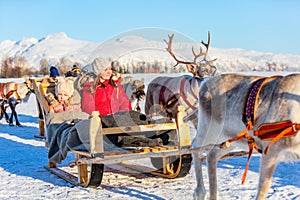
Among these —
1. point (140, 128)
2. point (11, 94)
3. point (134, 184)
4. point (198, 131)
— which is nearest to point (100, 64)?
point (140, 128)

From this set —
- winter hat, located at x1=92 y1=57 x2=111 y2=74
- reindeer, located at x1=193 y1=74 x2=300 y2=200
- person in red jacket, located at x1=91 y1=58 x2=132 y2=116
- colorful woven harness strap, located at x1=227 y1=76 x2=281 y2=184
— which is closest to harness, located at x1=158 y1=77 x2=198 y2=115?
person in red jacket, located at x1=91 y1=58 x2=132 y2=116

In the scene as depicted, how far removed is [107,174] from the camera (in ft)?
19.4

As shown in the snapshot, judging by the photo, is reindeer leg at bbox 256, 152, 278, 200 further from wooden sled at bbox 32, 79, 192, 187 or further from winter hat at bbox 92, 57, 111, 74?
winter hat at bbox 92, 57, 111, 74

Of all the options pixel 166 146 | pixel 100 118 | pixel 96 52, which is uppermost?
pixel 96 52

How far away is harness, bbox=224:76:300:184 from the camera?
3197 mm

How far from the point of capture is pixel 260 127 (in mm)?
3377

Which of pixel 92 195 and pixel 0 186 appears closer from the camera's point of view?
pixel 92 195

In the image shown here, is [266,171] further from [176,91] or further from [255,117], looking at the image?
[176,91]

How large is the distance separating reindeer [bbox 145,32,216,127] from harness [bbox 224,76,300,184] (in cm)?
256

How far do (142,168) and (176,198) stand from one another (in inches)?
52.8

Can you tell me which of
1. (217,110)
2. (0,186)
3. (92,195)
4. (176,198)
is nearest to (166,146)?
(176,198)

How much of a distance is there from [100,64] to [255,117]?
1.94 metres

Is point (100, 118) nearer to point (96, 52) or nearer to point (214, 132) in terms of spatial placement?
point (96, 52)

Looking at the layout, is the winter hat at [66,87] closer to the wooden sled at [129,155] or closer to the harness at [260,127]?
the wooden sled at [129,155]
